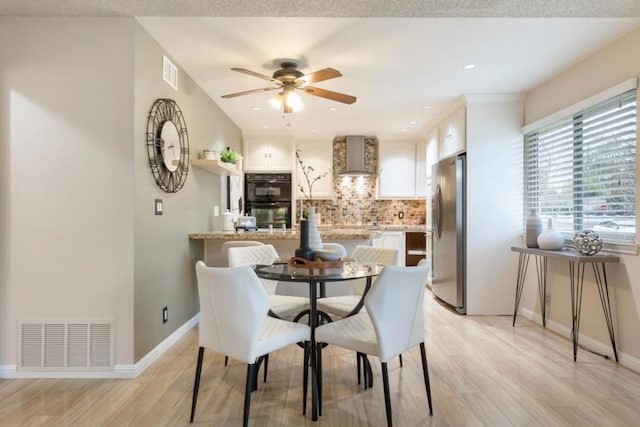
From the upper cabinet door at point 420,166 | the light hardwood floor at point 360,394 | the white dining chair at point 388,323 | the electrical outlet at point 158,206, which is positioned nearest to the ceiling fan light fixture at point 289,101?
the electrical outlet at point 158,206

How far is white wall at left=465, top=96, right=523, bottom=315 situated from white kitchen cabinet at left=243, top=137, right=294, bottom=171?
112 inches

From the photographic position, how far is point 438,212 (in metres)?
4.54

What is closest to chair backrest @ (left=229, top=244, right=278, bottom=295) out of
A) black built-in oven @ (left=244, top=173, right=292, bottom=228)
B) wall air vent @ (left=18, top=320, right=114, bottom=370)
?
wall air vent @ (left=18, top=320, right=114, bottom=370)

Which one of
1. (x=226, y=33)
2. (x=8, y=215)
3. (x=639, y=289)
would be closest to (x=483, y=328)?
(x=639, y=289)

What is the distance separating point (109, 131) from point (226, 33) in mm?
1053

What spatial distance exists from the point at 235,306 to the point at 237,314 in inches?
1.6

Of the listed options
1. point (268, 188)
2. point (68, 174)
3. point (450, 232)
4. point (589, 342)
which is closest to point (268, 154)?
point (268, 188)

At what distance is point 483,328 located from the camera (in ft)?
11.6

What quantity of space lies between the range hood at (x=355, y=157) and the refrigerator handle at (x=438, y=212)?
63.2 inches

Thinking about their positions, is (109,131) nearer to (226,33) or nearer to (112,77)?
(112,77)

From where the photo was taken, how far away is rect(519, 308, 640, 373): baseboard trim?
2560 millimetres

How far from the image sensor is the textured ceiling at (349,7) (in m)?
2.09

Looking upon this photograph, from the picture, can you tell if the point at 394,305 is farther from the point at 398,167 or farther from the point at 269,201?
the point at 398,167

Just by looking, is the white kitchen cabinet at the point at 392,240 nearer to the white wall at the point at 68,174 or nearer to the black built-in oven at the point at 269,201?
the black built-in oven at the point at 269,201
